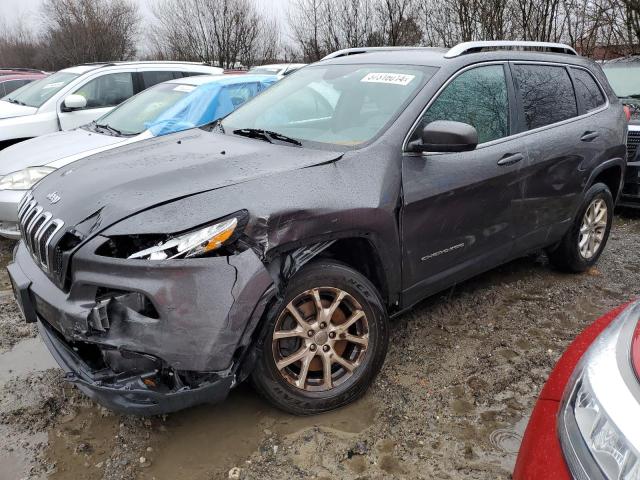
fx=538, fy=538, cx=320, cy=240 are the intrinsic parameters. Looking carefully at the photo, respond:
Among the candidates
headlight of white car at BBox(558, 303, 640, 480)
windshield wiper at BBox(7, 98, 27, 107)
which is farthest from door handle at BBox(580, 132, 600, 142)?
windshield wiper at BBox(7, 98, 27, 107)

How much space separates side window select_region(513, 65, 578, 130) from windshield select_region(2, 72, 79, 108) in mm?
6053

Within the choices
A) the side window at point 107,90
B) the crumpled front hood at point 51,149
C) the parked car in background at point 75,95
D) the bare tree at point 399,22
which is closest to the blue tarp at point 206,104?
the crumpled front hood at point 51,149

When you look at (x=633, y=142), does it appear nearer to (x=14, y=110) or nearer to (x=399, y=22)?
(x=14, y=110)

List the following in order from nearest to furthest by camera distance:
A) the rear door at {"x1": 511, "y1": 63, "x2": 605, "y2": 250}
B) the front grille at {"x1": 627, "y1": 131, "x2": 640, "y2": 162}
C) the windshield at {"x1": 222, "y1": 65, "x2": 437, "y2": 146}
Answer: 1. the windshield at {"x1": 222, "y1": 65, "x2": 437, "y2": 146}
2. the rear door at {"x1": 511, "y1": 63, "x2": 605, "y2": 250}
3. the front grille at {"x1": 627, "y1": 131, "x2": 640, "y2": 162}

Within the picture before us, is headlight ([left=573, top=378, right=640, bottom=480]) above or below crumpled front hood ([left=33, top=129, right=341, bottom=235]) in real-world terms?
below

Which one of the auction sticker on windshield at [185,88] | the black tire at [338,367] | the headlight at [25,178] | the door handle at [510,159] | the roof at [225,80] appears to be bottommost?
the black tire at [338,367]

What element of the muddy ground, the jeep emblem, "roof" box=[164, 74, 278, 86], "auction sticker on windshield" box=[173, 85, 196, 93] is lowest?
the muddy ground

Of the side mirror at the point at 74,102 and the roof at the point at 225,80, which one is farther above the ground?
the roof at the point at 225,80

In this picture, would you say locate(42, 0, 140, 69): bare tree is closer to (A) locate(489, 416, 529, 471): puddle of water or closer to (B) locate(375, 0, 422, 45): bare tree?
(B) locate(375, 0, 422, 45): bare tree

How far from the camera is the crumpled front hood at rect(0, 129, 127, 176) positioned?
4895mm

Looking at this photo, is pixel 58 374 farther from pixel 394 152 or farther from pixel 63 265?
pixel 394 152

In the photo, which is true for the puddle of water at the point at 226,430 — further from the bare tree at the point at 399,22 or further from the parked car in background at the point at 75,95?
the bare tree at the point at 399,22

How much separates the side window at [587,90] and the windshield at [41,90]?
20.6 feet

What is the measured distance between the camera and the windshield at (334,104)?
300 cm
